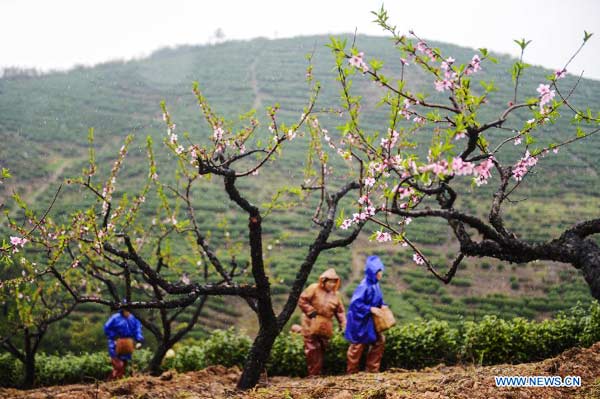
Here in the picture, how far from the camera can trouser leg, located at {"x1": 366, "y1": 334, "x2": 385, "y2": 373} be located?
5.86m

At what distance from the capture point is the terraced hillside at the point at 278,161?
13.9 meters

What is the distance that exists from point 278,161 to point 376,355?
21.9 meters

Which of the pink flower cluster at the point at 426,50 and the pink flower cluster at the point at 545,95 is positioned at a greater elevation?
the pink flower cluster at the point at 426,50

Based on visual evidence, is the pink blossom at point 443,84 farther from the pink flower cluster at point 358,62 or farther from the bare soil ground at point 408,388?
→ the bare soil ground at point 408,388

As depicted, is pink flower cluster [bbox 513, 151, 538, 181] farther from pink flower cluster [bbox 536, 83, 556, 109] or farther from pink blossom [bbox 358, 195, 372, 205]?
pink blossom [bbox 358, 195, 372, 205]

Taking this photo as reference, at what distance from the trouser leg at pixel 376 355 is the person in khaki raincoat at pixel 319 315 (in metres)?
0.44

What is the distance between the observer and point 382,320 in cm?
574

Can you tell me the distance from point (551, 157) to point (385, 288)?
1760 centimetres

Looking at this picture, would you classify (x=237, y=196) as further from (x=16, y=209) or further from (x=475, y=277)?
(x=16, y=209)

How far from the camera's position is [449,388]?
3.28 m

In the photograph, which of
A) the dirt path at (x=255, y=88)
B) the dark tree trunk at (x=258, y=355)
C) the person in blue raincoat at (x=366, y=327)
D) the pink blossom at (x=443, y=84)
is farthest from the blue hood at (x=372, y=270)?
the dirt path at (x=255, y=88)

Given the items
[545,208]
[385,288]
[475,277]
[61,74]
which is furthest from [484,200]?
[61,74]

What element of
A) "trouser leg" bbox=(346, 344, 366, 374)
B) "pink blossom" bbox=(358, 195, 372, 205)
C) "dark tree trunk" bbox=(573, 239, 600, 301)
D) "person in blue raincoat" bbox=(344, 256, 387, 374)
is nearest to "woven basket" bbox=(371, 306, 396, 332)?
"person in blue raincoat" bbox=(344, 256, 387, 374)

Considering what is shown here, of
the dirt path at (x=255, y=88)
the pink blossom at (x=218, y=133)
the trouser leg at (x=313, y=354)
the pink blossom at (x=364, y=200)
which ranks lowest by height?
the trouser leg at (x=313, y=354)
